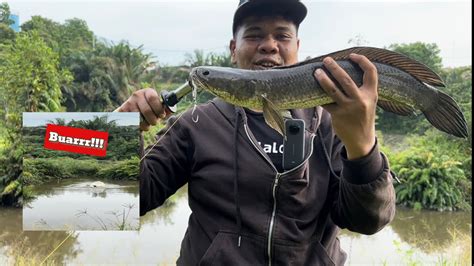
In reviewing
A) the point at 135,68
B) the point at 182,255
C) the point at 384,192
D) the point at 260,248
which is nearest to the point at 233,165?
the point at 260,248

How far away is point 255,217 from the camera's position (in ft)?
5.58

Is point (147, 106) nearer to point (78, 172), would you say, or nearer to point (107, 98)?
point (78, 172)

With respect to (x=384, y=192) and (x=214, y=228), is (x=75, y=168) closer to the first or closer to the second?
(x=214, y=228)

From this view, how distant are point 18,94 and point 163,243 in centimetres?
380

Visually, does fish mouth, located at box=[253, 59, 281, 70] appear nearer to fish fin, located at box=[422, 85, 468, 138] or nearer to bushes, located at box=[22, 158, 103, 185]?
fish fin, located at box=[422, 85, 468, 138]

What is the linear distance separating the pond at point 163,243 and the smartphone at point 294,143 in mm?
2728

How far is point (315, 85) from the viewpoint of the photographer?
1.41 metres

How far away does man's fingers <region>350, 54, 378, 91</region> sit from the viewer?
1385 millimetres

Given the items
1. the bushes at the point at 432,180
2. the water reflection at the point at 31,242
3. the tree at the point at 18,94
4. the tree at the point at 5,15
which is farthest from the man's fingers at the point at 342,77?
the tree at the point at 5,15

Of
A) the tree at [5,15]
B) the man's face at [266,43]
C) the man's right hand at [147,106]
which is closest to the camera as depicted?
the man's right hand at [147,106]

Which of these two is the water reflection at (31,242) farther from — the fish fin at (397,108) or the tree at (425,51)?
the tree at (425,51)

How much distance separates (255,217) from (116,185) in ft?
1.64

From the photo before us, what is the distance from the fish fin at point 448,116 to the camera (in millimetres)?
1464

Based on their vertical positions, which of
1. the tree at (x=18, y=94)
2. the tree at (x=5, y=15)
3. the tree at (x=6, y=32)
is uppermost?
the tree at (x=5, y=15)
